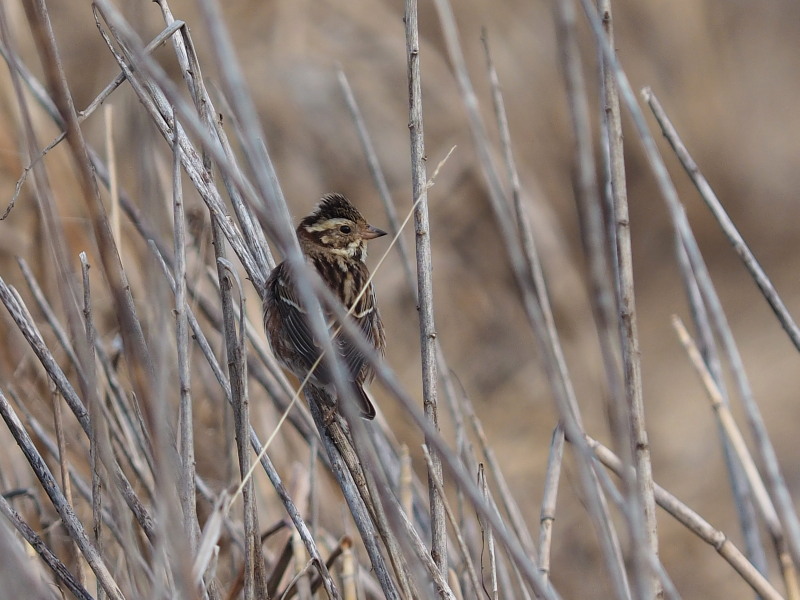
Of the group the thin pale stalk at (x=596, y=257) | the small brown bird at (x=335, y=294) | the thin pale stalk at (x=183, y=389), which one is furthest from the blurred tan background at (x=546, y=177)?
the thin pale stalk at (x=596, y=257)

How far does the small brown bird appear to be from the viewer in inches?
124

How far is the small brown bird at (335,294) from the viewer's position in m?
3.15

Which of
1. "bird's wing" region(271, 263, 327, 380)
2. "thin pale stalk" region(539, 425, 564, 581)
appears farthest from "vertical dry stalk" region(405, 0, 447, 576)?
"bird's wing" region(271, 263, 327, 380)

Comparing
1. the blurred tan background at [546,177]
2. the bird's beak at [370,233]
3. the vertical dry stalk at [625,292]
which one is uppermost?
the blurred tan background at [546,177]

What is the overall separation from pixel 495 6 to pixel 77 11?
2849 mm

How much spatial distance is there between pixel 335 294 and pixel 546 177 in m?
3.88

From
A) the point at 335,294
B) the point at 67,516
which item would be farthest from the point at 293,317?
the point at 67,516

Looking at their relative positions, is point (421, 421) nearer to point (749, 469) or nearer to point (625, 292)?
point (625, 292)

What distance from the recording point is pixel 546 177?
23.5 feet

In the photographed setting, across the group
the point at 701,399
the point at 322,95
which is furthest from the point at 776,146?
the point at 322,95

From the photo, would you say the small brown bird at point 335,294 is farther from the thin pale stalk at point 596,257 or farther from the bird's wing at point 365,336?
the thin pale stalk at point 596,257

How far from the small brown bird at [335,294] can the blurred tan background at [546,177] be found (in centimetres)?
269

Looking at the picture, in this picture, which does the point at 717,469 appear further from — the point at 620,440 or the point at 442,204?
the point at 620,440

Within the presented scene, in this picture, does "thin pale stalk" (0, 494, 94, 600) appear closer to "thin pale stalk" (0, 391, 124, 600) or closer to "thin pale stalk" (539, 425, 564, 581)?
"thin pale stalk" (0, 391, 124, 600)
